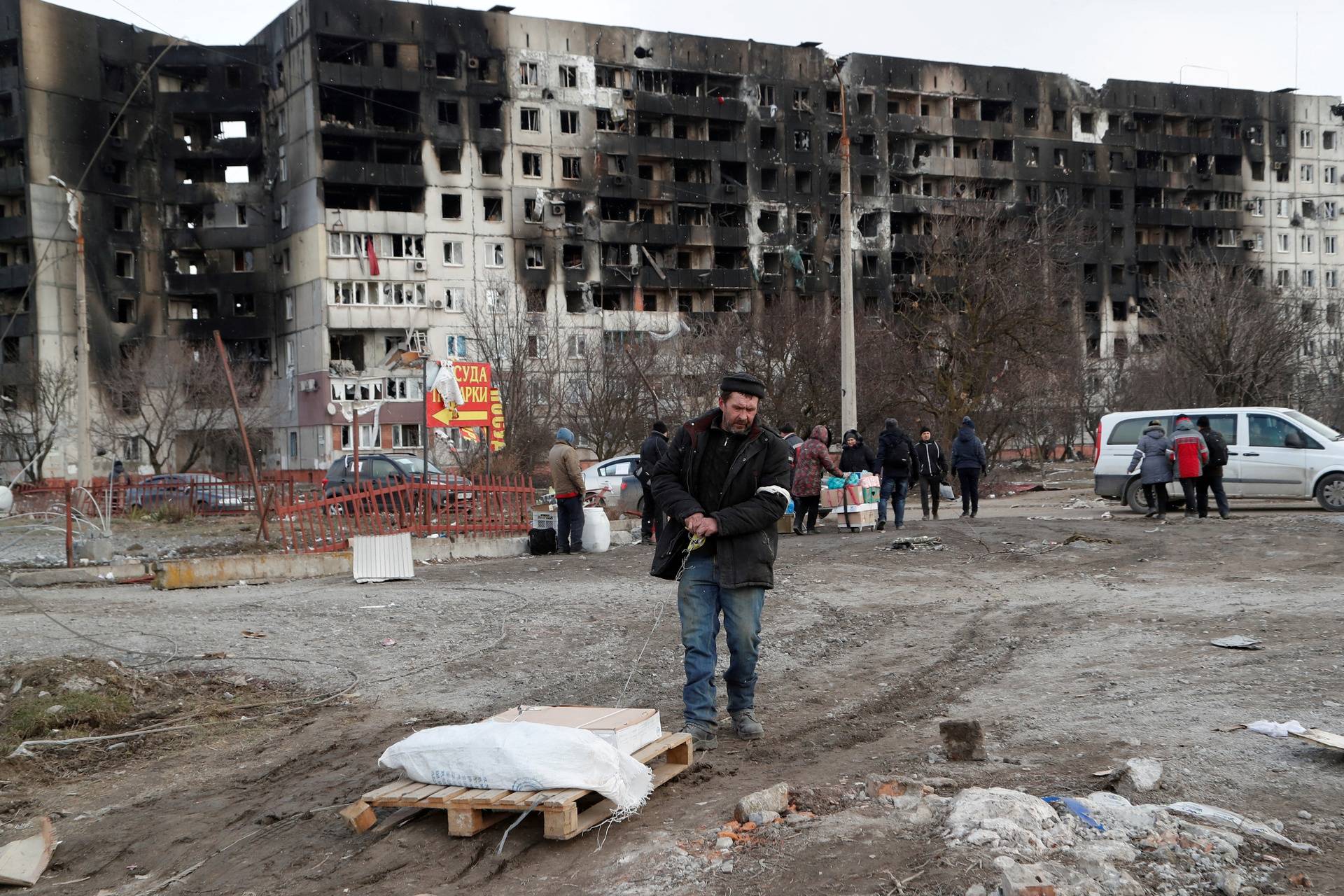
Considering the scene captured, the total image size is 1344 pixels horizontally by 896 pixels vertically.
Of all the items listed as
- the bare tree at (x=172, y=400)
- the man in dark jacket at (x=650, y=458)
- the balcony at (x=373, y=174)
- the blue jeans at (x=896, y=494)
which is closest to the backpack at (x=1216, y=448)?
the blue jeans at (x=896, y=494)

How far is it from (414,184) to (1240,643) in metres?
64.1

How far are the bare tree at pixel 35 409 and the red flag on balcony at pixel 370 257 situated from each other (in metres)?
16.3

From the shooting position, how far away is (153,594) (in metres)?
15.0

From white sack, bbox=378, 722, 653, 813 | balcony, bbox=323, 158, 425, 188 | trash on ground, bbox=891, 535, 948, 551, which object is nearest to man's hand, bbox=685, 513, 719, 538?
white sack, bbox=378, 722, 653, 813

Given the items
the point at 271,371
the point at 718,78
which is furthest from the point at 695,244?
the point at 271,371

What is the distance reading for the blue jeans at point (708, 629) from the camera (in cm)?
675

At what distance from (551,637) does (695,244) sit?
218ft

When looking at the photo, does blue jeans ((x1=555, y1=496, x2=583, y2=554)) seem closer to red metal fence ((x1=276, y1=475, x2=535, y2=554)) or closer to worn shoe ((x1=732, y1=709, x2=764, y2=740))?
red metal fence ((x1=276, y1=475, x2=535, y2=554))

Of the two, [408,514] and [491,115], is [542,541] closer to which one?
[408,514]

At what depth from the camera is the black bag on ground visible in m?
19.8

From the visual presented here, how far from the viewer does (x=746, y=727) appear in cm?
682

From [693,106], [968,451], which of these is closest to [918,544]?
[968,451]

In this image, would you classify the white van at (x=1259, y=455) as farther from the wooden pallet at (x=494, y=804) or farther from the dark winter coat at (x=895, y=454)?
the wooden pallet at (x=494, y=804)

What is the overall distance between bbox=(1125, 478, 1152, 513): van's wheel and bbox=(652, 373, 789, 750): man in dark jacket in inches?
683
